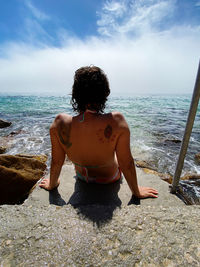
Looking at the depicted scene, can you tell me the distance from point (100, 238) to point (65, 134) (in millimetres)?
1078

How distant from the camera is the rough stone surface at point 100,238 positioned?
91cm

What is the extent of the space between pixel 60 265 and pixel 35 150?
5035mm

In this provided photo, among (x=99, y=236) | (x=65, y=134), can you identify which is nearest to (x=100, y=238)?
(x=99, y=236)

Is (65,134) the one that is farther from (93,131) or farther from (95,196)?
(95,196)

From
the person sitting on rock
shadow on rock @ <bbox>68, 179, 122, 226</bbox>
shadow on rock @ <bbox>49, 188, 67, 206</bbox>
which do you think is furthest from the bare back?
A: shadow on rock @ <bbox>49, 188, 67, 206</bbox>

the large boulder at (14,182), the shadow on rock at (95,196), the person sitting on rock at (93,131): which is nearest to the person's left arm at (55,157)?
the person sitting on rock at (93,131)

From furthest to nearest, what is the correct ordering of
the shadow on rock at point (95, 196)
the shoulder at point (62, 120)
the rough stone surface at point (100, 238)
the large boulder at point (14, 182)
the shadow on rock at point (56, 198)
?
1. the large boulder at point (14, 182)
2. the shadow on rock at point (56, 198)
3. the shoulder at point (62, 120)
4. the shadow on rock at point (95, 196)
5. the rough stone surface at point (100, 238)

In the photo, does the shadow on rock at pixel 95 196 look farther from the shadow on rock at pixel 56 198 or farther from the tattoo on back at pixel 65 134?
the tattoo on back at pixel 65 134

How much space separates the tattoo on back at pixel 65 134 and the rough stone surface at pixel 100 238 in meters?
0.73

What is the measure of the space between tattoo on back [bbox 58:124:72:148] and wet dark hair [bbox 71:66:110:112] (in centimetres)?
30

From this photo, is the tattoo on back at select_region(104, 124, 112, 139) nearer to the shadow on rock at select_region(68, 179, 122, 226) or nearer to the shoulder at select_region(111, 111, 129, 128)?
the shoulder at select_region(111, 111, 129, 128)

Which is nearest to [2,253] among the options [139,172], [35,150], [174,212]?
[174,212]

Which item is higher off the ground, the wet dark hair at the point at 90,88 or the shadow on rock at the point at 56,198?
the wet dark hair at the point at 90,88

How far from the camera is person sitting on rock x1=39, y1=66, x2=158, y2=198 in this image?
1611 mm
